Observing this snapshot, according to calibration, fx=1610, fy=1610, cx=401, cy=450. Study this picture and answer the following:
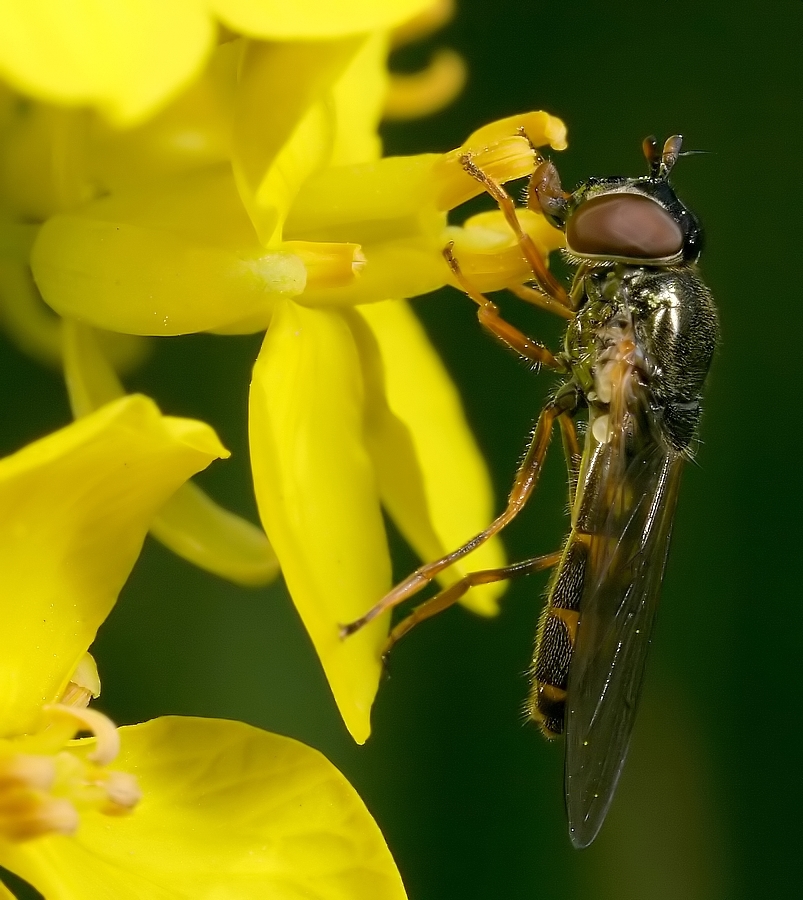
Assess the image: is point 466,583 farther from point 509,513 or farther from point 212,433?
point 212,433

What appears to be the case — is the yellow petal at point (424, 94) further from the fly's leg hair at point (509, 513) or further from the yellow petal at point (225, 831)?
the yellow petal at point (225, 831)

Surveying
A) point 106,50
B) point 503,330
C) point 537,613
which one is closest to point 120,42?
point 106,50

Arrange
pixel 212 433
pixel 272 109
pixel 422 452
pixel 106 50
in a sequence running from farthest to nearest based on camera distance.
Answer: pixel 422 452
pixel 272 109
pixel 212 433
pixel 106 50

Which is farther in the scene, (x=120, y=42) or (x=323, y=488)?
(x=323, y=488)

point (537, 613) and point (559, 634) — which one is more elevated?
point (559, 634)

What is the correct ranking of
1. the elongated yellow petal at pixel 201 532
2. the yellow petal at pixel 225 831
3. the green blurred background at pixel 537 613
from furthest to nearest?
the green blurred background at pixel 537 613 < the elongated yellow petal at pixel 201 532 < the yellow petal at pixel 225 831

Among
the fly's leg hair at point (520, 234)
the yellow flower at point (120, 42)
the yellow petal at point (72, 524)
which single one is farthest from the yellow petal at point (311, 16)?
the fly's leg hair at point (520, 234)
